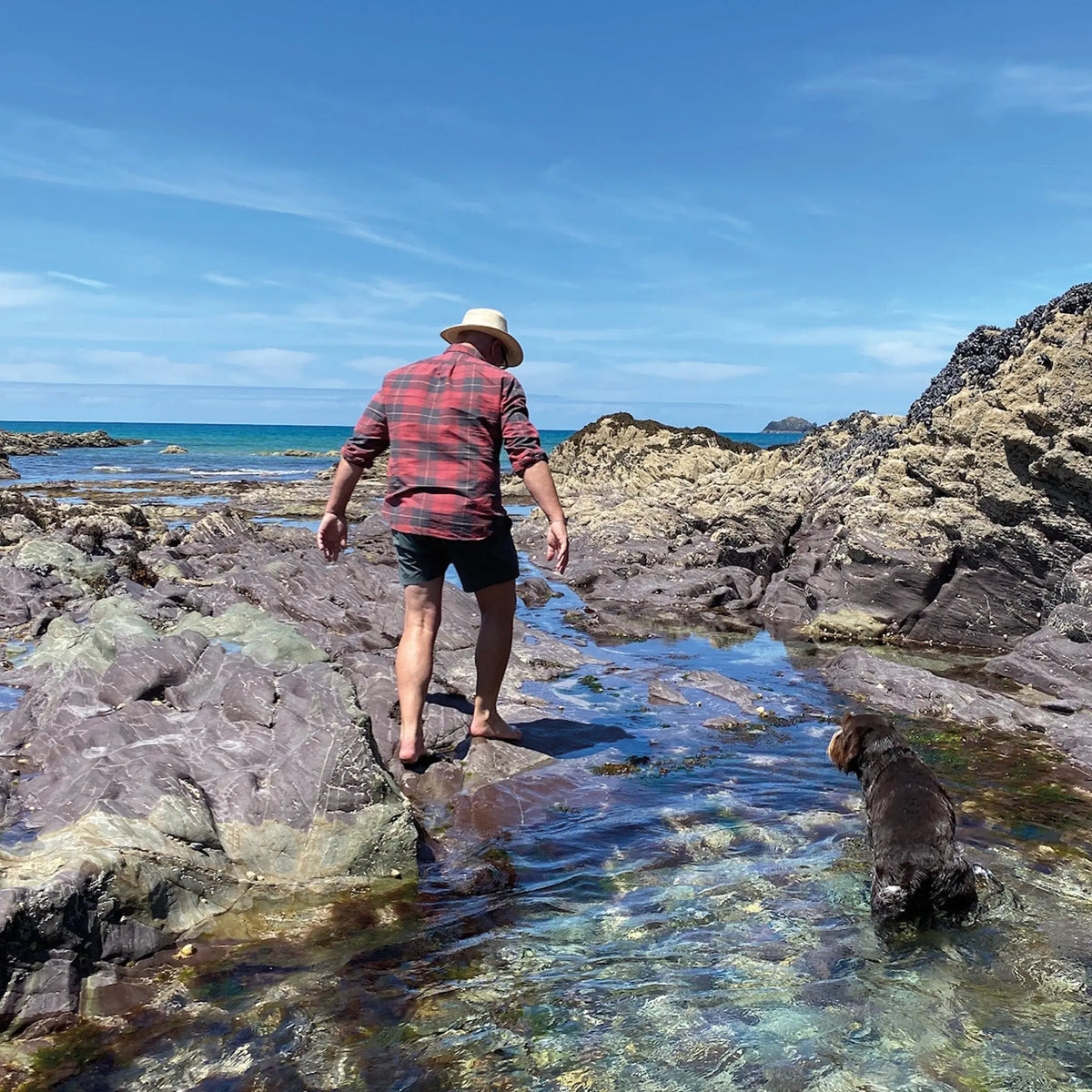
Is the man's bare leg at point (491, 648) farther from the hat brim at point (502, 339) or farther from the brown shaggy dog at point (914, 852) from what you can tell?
the brown shaggy dog at point (914, 852)

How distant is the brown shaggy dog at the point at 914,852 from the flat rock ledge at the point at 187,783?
7.73ft

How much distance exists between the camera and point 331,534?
251 inches

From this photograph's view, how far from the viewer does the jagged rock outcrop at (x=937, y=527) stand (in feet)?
39.2

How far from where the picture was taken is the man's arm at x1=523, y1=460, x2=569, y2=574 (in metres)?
5.88

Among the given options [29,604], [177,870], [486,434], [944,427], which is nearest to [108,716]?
[177,870]

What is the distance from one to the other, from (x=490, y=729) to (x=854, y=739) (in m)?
2.58

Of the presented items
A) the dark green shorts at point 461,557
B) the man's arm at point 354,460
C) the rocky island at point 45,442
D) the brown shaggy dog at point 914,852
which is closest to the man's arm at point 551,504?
the dark green shorts at point 461,557

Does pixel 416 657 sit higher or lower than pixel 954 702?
higher

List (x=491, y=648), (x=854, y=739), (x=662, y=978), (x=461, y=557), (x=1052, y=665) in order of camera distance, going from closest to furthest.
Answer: (x=662, y=978), (x=854, y=739), (x=461, y=557), (x=491, y=648), (x=1052, y=665)

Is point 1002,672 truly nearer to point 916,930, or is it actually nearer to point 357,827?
point 916,930

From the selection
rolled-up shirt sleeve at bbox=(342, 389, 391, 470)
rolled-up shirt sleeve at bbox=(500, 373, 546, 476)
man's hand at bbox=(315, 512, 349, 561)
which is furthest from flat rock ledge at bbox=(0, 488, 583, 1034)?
rolled-up shirt sleeve at bbox=(500, 373, 546, 476)

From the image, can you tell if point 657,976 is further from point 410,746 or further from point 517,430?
point 517,430

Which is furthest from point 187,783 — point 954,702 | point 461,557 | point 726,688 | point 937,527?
point 937,527

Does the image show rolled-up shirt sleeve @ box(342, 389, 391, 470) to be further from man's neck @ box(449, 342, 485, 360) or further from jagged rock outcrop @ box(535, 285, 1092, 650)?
jagged rock outcrop @ box(535, 285, 1092, 650)
